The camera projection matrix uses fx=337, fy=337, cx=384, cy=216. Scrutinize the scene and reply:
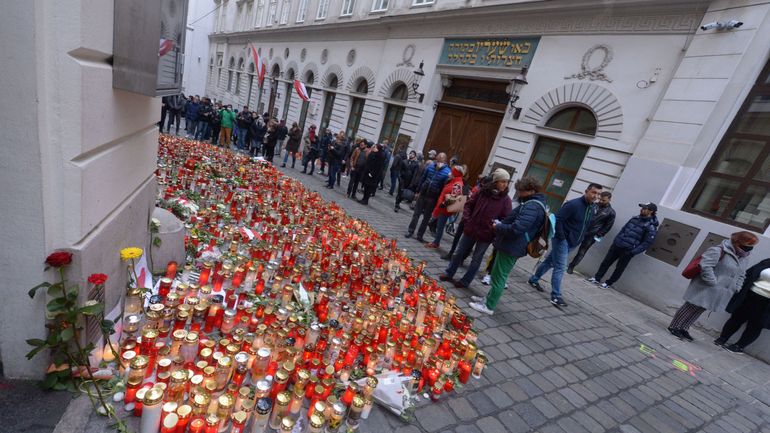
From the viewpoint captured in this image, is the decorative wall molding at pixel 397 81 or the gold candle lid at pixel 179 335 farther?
the decorative wall molding at pixel 397 81

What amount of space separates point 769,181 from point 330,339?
28.4ft

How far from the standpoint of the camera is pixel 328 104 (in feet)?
62.7

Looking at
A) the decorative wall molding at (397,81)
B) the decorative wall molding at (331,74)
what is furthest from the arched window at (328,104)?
the decorative wall molding at (397,81)

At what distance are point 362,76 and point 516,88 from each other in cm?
844

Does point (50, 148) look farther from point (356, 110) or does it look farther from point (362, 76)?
point (356, 110)

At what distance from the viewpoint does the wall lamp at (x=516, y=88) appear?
10151 mm

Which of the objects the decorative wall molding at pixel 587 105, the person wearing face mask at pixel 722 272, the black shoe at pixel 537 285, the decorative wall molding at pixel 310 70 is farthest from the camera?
the decorative wall molding at pixel 310 70

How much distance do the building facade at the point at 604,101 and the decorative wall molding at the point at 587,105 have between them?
31mm

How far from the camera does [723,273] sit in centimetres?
536

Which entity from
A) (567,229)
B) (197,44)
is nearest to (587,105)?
(567,229)

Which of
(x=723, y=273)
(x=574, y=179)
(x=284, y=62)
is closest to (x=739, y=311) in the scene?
(x=723, y=273)

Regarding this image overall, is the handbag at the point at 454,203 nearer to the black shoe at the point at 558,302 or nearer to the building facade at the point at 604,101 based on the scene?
the black shoe at the point at 558,302

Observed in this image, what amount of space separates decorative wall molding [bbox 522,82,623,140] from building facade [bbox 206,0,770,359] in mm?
31

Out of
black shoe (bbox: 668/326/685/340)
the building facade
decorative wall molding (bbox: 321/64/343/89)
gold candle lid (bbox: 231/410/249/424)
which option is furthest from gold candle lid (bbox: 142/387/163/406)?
decorative wall molding (bbox: 321/64/343/89)
